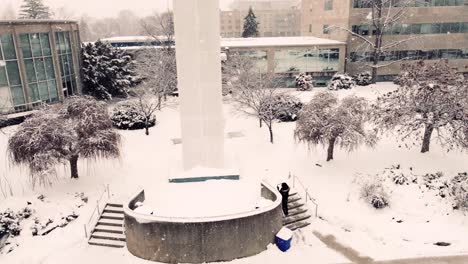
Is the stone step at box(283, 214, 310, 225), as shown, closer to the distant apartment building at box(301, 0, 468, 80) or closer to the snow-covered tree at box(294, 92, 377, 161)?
the snow-covered tree at box(294, 92, 377, 161)

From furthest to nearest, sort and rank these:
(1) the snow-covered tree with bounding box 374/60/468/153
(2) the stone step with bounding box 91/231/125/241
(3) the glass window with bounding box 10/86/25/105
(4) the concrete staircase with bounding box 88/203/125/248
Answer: (3) the glass window with bounding box 10/86/25/105
(1) the snow-covered tree with bounding box 374/60/468/153
(2) the stone step with bounding box 91/231/125/241
(4) the concrete staircase with bounding box 88/203/125/248

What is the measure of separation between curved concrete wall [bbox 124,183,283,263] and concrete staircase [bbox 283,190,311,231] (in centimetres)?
208

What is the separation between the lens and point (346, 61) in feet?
131

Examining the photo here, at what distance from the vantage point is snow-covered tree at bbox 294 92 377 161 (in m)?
19.6

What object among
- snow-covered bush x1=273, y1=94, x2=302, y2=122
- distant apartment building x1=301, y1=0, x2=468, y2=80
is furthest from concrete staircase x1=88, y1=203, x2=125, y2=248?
distant apartment building x1=301, y1=0, x2=468, y2=80

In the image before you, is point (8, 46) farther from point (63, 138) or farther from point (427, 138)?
point (427, 138)

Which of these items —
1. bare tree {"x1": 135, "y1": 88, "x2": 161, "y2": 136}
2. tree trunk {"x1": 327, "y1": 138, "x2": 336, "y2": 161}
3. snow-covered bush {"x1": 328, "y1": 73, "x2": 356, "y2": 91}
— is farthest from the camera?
snow-covered bush {"x1": 328, "y1": 73, "x2": 356, "y2": 91}

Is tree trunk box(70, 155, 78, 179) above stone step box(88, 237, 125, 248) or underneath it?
above

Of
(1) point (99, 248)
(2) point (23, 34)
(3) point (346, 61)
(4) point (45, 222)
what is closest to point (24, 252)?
(4) point (45, 222)

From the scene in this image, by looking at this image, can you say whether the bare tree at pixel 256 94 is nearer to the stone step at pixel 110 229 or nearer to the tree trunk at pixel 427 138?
the tree trunk at pixel 427 138

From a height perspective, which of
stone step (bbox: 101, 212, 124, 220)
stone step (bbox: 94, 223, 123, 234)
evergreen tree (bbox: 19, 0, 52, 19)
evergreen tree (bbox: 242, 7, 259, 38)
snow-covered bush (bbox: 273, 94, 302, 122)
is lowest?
stone step (bbox: 94, 223, 123, 234)

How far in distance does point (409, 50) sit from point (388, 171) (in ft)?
83.5

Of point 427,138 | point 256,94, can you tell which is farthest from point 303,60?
point 427,138

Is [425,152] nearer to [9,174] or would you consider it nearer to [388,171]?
[388,171]
